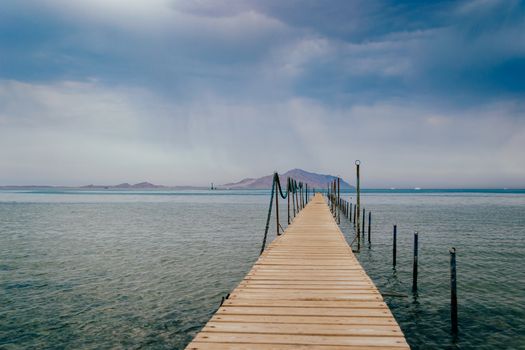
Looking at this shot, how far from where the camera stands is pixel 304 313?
19.6ft

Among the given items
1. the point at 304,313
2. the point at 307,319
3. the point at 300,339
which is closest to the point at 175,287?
the point at 304,313

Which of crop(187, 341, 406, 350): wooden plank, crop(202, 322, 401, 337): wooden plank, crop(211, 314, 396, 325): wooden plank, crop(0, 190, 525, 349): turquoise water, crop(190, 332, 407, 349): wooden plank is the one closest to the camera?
crop(187, 341, 406, 350): wooden plank

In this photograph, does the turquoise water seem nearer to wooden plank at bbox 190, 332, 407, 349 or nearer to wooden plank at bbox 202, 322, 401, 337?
wooden plank at bbox 202, 322, 401, 337

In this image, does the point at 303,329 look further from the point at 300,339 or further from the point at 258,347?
the point at 258,347

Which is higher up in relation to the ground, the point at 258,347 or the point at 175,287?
the point at 258,347

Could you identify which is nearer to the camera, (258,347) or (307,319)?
(258,347)

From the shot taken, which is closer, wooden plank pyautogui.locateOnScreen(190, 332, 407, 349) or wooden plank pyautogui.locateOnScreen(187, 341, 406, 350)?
wooden plank pyautogui.locateOnScreen(187, 341, 406, 350)

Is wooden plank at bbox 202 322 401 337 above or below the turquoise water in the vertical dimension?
above

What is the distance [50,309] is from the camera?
37.0 ft

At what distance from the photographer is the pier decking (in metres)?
4.82

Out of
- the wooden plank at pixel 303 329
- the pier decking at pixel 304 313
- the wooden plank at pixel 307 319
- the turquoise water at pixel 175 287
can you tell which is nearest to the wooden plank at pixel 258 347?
the pier decking at pixel 304 313

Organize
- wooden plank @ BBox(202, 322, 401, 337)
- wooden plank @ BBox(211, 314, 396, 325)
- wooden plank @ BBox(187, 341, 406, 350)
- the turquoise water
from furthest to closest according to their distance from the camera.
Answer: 1. the turquoise water
2. wooden plank @ BBox(211, 314, 396, 325)
3. wooden plank @ BBox(202, 322, 401, 337)
4. wooden plank @ BBox(187, 341, 406, 350)

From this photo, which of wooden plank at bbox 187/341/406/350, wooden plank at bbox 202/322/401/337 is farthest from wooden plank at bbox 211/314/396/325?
wooden plank at bbox 187/341/406/350

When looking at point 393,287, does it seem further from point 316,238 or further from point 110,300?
point 110,300
